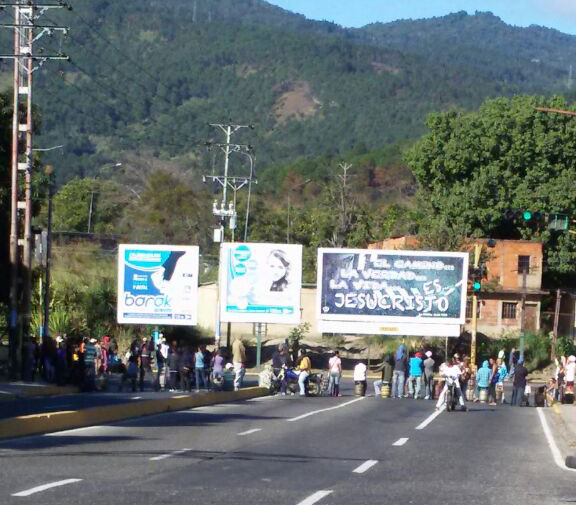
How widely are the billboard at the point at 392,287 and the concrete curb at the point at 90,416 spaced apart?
43.4 ft

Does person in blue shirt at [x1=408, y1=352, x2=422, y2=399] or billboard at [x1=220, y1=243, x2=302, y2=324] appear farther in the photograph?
billboard at [x1=220, y1=243, x2=302, y2=324]

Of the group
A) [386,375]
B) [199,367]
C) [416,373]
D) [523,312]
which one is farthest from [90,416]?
[523,312]

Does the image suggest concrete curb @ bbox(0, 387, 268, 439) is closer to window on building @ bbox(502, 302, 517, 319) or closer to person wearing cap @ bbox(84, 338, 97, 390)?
person wearing cap @ bbox(84, 338, 97, 390)

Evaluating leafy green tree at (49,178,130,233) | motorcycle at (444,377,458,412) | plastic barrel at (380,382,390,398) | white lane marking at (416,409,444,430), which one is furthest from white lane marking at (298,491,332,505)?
leafy green tree at (49,178,130,233)

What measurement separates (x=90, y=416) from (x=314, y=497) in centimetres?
1096

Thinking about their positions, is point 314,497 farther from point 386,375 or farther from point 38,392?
point 386,375

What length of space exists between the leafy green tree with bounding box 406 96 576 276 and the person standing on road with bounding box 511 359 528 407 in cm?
3643

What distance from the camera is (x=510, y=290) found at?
241 ft

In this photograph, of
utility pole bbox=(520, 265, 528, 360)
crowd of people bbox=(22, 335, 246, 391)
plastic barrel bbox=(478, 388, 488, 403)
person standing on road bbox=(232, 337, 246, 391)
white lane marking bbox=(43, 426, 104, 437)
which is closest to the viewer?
white lane marking bbox=(43, 426, 104, 437)

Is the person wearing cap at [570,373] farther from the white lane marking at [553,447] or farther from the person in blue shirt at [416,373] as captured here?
the white lane marking at [553,447]

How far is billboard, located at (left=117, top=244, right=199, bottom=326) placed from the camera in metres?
44.0

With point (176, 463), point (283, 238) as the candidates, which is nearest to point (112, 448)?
point (176, 463)

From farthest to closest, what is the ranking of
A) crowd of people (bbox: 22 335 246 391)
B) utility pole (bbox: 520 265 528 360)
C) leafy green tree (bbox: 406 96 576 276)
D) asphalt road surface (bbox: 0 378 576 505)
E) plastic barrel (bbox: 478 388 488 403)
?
leafy green tree (bbox: 406 96 576 276)
utility pole (bbox: 520 265 528 360)
plastic barrel (bbox: 478 388 488 403)
crowd of people (bbox: 22 335 246 391)
asphalt road surface (bbox: 0 378 576 505)

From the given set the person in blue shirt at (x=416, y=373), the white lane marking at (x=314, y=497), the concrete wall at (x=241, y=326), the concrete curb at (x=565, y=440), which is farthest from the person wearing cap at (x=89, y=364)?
the concrete wall at (x=241, y=326)
